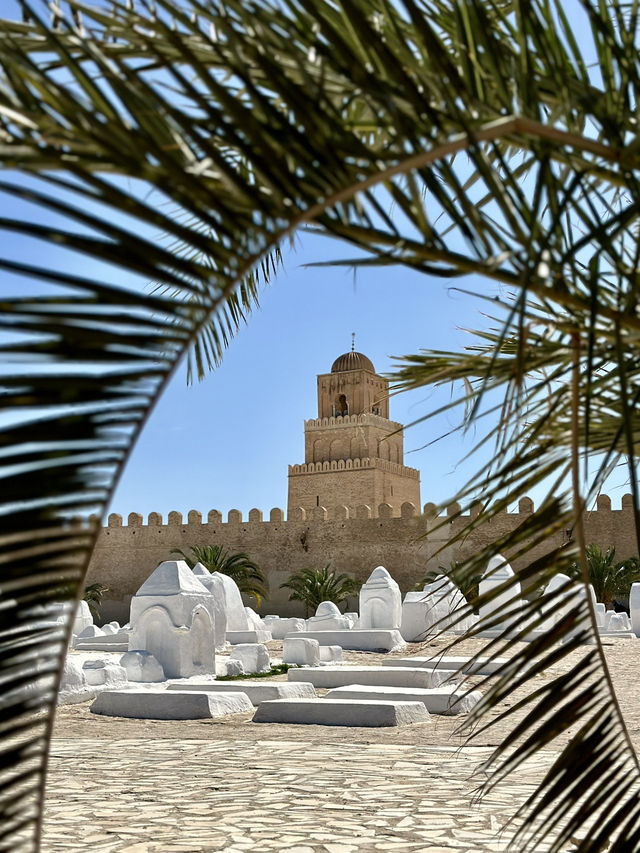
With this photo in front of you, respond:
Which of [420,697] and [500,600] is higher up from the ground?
[500,600]

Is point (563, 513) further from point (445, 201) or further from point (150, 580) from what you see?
point (150, 580)

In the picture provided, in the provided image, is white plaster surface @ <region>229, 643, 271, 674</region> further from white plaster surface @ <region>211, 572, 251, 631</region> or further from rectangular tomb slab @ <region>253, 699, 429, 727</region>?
white plaster surface @ <region>211, 572, 251, 631</region>

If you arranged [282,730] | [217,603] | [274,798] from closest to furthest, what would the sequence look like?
[274,798], [282,730], [217,603]

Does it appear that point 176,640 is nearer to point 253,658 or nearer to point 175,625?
point 175,625

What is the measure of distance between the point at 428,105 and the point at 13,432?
0.64 meters

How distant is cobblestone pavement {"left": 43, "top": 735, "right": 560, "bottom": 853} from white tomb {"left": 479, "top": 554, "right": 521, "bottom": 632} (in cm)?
80

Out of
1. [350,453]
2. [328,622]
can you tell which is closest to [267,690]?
[328,622]

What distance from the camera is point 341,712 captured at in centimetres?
689

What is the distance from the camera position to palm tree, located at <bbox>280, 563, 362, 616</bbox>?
25.8 m

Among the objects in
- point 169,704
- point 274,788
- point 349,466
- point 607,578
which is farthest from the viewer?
point 349,466

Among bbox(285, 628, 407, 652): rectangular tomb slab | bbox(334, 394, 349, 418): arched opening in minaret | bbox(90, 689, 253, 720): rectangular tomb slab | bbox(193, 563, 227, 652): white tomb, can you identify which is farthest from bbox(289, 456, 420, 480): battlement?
bbox(90, 689, 253, 720): rectangular tomb slab

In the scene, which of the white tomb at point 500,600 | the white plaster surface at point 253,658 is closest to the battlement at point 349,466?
the white tomb at point 500,600

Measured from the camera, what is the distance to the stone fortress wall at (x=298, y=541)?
27.0 m

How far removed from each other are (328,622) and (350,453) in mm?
24994
